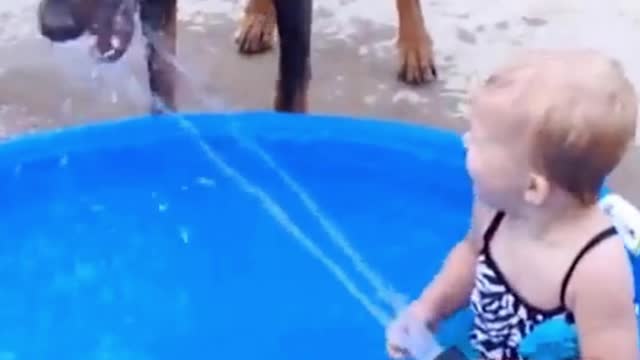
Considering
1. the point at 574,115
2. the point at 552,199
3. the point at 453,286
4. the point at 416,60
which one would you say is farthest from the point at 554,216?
the point at 416,60

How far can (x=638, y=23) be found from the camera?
3.26 metres

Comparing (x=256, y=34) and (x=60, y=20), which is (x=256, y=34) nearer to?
(x=256, y=34)

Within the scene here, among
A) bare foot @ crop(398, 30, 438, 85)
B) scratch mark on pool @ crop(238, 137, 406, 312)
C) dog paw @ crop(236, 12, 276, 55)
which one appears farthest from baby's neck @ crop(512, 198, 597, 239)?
dog paw @ crop(236, 12, 276, 55)

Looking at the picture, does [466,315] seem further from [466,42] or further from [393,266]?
[466,42]

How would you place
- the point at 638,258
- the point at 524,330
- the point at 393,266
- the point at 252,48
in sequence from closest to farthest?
the point at 524,330
the point at 638,258
the point at 393,266
the point at 252,48

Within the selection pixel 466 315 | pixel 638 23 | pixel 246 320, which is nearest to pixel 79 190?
pixel 246 320

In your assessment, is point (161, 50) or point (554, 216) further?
point (161, 50)

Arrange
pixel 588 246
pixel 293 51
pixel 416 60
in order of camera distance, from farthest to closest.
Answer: pixel 416 60
pixel 293 51
pixel 588 246

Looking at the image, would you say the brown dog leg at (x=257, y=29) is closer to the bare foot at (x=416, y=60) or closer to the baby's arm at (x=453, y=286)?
the bare foot at (x=416, y=60)

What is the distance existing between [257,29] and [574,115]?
1646mm

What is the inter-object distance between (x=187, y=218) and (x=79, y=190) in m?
0.16

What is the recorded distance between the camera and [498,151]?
162cm

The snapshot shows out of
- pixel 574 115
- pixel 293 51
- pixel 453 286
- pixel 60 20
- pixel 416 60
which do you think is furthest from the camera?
pixel 416 60

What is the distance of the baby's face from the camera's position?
1593mm
